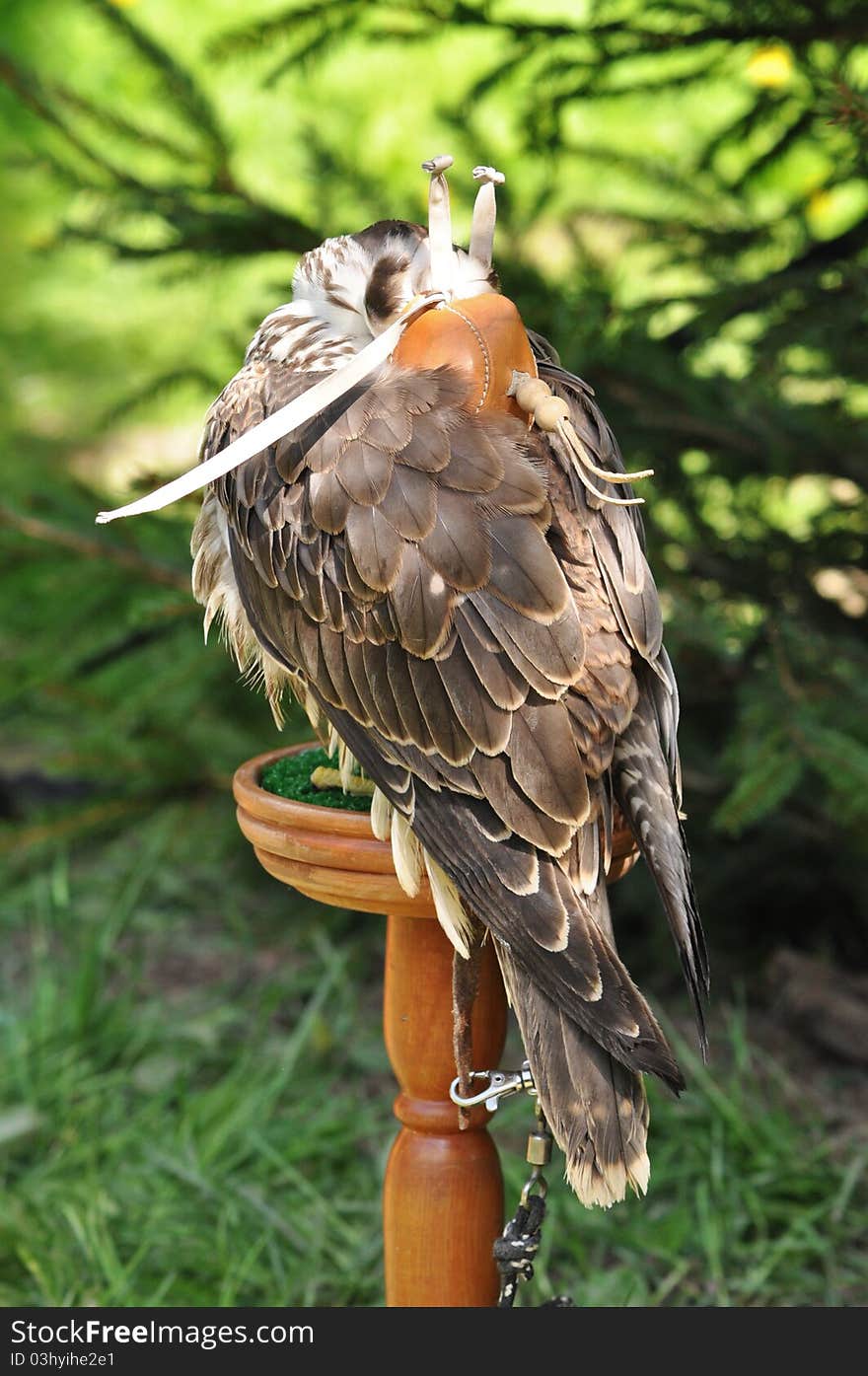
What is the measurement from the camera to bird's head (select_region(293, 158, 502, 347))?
139 centimetres

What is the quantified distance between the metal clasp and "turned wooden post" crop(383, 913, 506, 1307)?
0.15ft

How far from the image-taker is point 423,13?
2.33 metres

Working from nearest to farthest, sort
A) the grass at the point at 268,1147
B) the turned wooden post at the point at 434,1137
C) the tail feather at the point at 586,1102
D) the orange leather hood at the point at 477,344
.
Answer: the tail feather at the point at 586,1102, the orange leather hood at the point at 477,344, the turned wooden post at the point at 434,1137, the grass at the point at 268,1147

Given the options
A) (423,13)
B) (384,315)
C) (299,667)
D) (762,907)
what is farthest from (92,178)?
(762,907)

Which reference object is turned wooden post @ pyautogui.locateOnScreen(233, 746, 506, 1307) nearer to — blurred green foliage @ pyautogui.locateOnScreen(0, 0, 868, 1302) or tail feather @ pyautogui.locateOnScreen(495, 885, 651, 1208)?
tail feather @ pyautogui.locateOnScreen(495, 885, 651, 1208)

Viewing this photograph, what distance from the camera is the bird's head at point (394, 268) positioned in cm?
139

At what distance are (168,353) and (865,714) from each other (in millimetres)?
5206

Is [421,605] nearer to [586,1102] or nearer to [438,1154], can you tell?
[586,1102]

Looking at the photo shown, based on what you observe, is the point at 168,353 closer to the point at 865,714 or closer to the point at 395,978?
the point at 865,714

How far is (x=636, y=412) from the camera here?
267 centimetres

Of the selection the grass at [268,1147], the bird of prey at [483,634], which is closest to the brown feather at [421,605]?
the bird of prey at [483,634]

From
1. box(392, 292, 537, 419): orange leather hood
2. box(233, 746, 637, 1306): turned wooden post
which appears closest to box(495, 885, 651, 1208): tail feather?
box(233, 746, 637, 1306): turned wooden post

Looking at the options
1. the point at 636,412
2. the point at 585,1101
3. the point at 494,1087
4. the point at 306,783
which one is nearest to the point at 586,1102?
the point at 585,1101

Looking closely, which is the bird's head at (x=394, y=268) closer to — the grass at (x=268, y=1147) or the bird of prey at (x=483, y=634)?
the bird of prey at (x=483, y=634)
